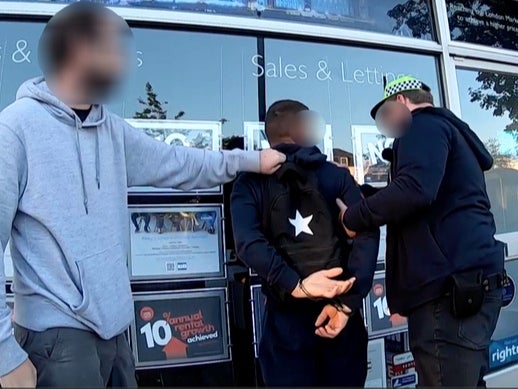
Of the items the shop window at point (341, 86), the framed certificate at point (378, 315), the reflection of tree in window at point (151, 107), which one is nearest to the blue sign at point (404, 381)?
the framed certificate at point (378, 315)

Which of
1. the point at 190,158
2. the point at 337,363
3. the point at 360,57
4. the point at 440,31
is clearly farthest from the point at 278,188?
the point at 440,31

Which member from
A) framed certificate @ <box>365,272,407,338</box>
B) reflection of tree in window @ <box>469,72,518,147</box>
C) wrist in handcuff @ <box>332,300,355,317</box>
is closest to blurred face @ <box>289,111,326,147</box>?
wrist in handcuff @ <box>332,300,355,317</box>

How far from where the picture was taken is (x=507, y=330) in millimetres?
3400

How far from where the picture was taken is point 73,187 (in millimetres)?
1550

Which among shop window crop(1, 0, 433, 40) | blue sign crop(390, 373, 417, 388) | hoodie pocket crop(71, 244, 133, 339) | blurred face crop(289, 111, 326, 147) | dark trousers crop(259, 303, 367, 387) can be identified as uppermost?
shop window crop(1, 0, 433, 40)

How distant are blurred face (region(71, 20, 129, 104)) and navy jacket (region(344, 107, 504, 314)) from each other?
3.03 feet

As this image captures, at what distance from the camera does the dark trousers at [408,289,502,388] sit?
2.00m

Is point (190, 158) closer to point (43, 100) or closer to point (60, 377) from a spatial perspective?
point (43, 100)

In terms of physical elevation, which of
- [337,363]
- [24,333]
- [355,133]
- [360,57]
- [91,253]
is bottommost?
[337,363]

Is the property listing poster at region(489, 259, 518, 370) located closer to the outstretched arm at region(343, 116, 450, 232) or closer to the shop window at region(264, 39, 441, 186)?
the shop window at region(264, 39, 441, 186)

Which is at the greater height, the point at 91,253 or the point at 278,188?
the point at 278,188

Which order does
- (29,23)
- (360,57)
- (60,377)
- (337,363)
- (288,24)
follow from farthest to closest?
1. (360,57)
2. (288,24)
3. (29,23)
4. (337,363)
5. (60,377)

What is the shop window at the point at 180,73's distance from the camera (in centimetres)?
253

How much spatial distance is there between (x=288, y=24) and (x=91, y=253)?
5.88 feet
